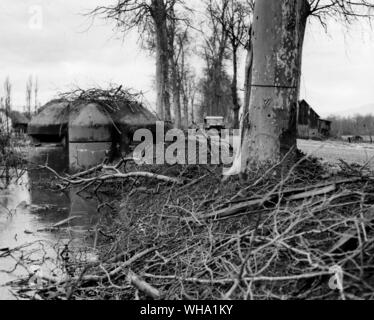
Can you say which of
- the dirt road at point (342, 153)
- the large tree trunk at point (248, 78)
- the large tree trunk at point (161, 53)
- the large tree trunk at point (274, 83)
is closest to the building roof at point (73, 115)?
the dirt road at point (342, 153)

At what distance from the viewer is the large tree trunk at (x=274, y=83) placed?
7.35 m

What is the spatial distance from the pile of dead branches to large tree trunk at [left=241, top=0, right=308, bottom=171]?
3.55ft

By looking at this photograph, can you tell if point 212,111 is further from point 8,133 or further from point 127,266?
point 127,266

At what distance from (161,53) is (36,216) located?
13763mm

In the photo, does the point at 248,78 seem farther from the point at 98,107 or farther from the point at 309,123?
the point at 309,123

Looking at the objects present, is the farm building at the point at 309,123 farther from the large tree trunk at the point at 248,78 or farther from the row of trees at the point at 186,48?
the large tree trunk at the point at 248,78

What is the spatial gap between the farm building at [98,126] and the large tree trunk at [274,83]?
7.16 m

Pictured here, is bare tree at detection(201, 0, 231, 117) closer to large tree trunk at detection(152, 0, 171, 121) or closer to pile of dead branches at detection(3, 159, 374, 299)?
large tree trunk at detection(152, 0, 171, 121)

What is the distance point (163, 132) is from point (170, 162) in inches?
198

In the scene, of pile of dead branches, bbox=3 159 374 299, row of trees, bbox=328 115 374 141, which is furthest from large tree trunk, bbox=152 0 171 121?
row of trees, bbox=328 115 374 141

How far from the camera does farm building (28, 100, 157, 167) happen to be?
1393 centimetres

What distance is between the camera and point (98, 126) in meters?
13.9

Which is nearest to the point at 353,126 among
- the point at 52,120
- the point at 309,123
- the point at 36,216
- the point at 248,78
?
the point at 309,123
